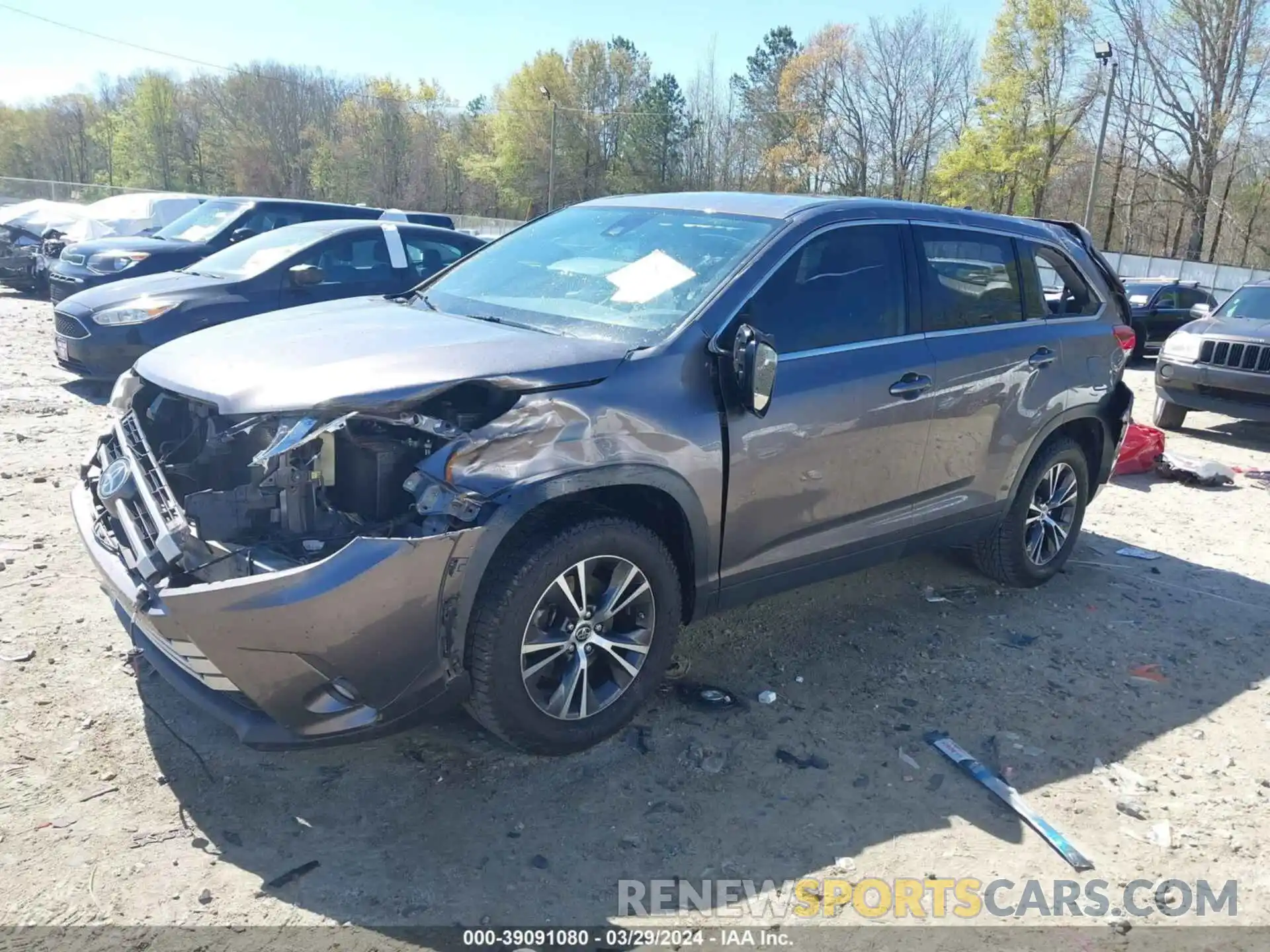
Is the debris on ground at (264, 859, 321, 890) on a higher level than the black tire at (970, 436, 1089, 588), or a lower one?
lower

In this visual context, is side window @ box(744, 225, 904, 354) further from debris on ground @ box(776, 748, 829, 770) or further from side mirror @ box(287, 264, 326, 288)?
side mirror @ box(287, 264, 326, 288)

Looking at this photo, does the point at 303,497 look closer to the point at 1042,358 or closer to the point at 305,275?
the point at 1042,358

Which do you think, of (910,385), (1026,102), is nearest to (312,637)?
(910,385)

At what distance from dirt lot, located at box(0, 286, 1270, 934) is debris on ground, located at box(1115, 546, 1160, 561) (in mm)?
1095

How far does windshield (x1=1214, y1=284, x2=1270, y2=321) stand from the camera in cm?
1001

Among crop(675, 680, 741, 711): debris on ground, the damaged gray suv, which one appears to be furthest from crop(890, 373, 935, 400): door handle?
crop(675, 680, 741, 711): debris on ground

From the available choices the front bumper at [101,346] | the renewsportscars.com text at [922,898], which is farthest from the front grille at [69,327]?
the renewsportscars.com text at [922,898]

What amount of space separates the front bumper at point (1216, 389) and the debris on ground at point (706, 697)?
7.83 metres

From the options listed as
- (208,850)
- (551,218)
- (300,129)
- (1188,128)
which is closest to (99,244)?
(551,218)

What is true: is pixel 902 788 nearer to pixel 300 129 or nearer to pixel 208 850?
pixel 208 850

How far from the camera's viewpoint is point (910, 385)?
403 centimetres

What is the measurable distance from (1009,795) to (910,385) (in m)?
1.71

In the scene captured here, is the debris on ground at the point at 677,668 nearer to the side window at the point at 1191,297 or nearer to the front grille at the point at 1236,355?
the front grille at the point at 1236,355

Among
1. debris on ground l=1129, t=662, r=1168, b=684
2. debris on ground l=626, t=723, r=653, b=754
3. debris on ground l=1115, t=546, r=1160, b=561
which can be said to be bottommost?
debris on ground l=1115, t=546, r=1160, b=561
